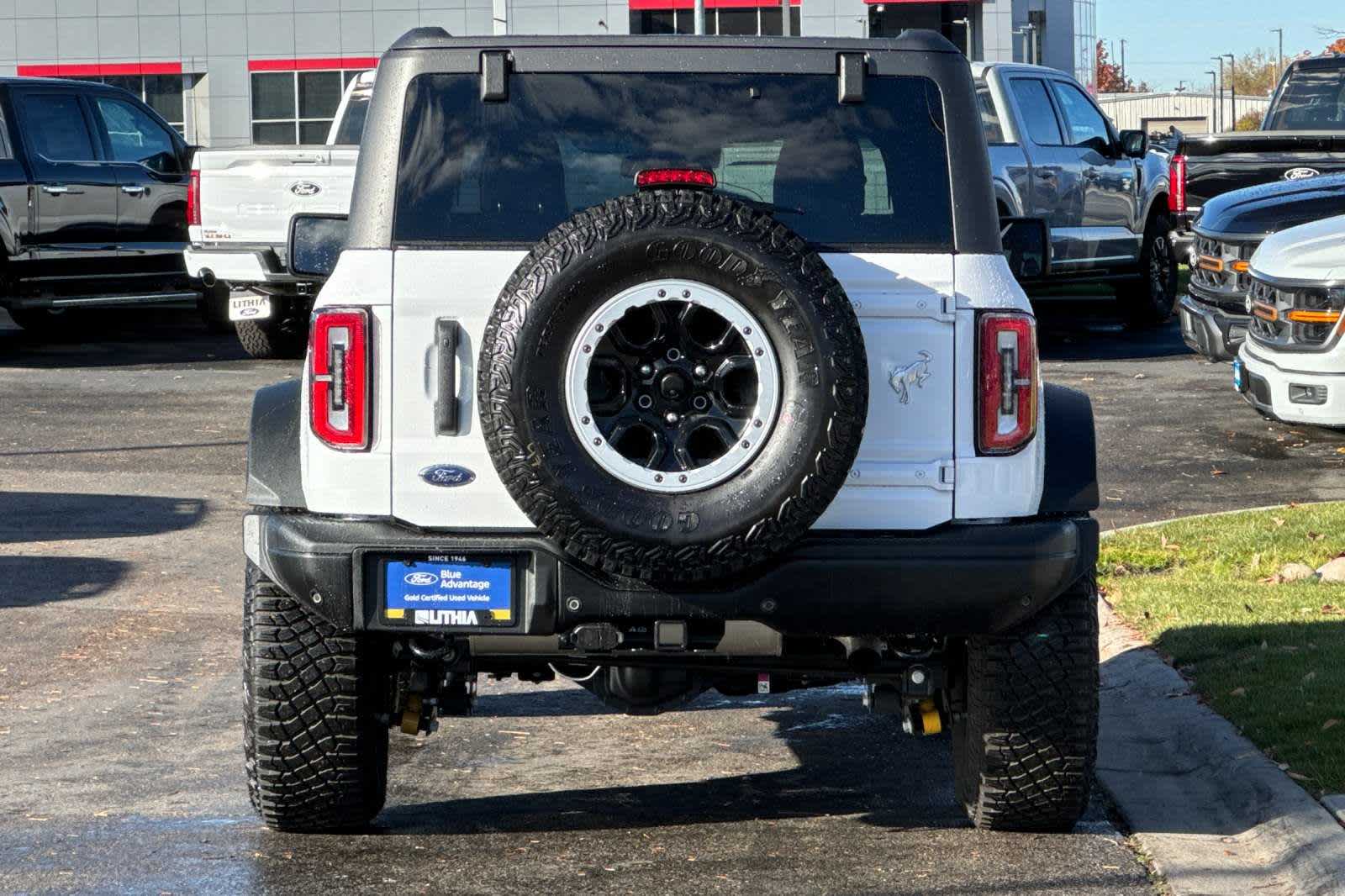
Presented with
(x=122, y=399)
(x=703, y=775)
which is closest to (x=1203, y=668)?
(x=703, y=775)

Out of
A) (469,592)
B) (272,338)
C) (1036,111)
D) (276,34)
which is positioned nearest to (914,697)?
(469,592)

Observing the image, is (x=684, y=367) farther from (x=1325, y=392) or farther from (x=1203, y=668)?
(x=1325, y=392)

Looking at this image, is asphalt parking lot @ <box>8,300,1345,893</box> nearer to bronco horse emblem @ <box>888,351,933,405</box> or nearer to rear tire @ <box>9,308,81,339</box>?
bronco horse emblem @ <box>888,351,933,405</box>

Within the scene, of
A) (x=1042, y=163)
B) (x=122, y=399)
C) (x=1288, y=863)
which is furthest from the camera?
(x=1042, y=163)

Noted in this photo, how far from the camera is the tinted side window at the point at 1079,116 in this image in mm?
18094

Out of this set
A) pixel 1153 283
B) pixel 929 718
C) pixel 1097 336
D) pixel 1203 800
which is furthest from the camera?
pixel 1153 283

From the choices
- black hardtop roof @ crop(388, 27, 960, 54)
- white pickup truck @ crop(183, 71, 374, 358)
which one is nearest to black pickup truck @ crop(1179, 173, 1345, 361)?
white pickup truck @ crop(183, 71, 374, 358)

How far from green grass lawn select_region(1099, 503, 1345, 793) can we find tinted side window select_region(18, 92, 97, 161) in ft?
36.5

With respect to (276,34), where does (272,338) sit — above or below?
below

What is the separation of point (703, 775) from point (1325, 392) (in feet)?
21.7

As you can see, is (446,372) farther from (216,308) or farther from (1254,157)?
(216,308)

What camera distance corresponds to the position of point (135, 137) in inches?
712

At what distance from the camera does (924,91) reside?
5055mm

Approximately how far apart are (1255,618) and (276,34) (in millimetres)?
43304
